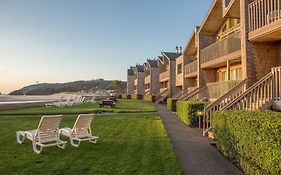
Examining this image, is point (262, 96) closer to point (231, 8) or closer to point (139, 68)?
point (231, 8)

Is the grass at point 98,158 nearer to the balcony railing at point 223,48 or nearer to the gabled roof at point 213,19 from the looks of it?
the balcony railing at point 223,48

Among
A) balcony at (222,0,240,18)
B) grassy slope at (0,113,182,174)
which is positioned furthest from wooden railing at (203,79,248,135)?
balcony at (222,0,240,18)

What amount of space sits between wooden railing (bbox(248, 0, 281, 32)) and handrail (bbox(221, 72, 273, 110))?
258 cm

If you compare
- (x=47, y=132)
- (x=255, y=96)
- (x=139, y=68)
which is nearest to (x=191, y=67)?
(x=255, y=96)

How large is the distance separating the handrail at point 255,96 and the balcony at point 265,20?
201 cm

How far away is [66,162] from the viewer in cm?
705

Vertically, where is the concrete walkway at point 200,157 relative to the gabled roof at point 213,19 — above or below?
below

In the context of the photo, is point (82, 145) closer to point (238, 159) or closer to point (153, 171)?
point (153, 171)

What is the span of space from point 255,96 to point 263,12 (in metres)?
4.08

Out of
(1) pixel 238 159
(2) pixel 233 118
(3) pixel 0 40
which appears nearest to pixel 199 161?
(1) pixel 238 159

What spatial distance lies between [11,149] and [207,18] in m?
17.7

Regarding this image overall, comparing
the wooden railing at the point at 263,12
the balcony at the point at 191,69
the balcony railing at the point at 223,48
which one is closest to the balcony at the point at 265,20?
the wooden railing at the point at 263,12

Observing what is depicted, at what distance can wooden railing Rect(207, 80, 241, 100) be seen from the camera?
15.2 metres

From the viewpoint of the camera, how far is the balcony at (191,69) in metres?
24.6
